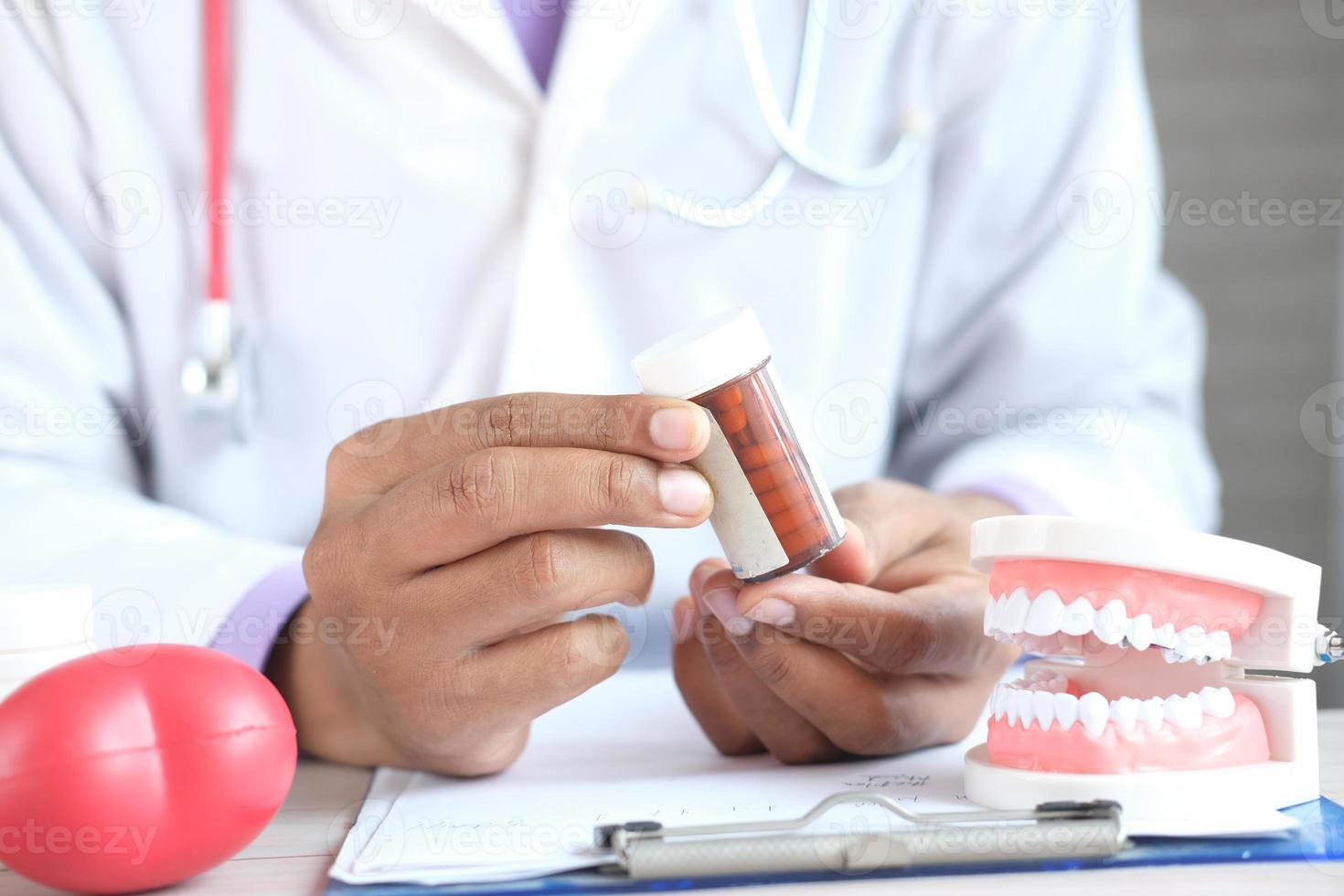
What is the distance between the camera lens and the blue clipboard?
0.49 meters

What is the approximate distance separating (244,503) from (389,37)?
46 centimetres

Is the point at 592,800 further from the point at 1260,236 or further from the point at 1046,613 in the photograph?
the point at 1260,236

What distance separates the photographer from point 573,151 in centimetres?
101

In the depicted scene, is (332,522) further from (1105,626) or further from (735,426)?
(1105,626)

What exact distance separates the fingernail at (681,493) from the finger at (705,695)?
0.15 meters

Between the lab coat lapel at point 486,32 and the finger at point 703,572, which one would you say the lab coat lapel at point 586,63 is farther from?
the finger at point 703,572

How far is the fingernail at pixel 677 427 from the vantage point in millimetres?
578

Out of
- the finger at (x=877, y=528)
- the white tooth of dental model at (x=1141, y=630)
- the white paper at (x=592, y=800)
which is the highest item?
the finger at (x=877, y=528)

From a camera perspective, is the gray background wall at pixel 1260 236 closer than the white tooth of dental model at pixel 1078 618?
No

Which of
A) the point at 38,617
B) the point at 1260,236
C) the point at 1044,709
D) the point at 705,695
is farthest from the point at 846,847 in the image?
the point at 1260,236

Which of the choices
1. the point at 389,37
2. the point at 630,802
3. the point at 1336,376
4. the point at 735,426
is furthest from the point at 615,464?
the point at 1336,376

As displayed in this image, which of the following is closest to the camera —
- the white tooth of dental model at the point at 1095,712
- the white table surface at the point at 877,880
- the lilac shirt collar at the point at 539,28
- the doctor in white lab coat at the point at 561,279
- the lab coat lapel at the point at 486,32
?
the white table surface at the point at 877,880

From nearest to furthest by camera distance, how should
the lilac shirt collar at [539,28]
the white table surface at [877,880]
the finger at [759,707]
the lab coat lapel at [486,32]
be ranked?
the white table surface at [877,880]
the finger at [759,707]
the lab coat lapel at [486,32]
the lilac shirt collar at [539,28]

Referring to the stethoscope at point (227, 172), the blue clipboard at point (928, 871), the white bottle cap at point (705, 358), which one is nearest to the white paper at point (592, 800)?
the blue clipboard at point (928, 871)
